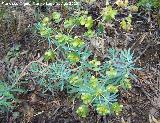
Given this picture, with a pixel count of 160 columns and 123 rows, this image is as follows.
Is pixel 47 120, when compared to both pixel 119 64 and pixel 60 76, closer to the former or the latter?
pixel 60 76

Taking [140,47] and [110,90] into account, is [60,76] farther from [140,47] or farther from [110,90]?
[140,47]

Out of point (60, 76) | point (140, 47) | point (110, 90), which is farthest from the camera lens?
point (140, 47)

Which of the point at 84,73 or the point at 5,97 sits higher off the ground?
the point at 84,73

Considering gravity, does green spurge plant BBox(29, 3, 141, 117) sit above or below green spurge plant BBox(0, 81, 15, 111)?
above

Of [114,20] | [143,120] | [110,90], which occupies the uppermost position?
[114,20]

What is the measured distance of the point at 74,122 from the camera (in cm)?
270

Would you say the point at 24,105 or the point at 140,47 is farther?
the point at 140,47

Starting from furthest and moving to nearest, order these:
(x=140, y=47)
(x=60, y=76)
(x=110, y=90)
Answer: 1. (x=140, y=47)
2. (x=60, y=76)
3. (x=110, y=90)

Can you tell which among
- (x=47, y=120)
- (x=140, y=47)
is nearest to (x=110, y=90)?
(x=47, y=120)

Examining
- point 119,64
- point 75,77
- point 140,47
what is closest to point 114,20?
point 140,47

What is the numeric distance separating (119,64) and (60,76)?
384 millimetres

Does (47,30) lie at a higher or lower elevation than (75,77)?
higher

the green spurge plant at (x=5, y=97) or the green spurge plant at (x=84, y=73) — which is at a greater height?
the green spurge plant at (x=84, y=73)

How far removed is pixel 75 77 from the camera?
8.31 feet
